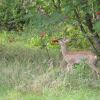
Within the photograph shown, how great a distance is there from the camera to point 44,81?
899 centimetres

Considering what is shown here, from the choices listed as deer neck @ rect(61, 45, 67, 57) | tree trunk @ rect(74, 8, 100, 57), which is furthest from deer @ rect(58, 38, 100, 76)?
tree trunk @ rect(74, 8, 100, 57)

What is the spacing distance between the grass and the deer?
15 centimetres

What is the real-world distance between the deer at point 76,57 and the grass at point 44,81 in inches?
5.8

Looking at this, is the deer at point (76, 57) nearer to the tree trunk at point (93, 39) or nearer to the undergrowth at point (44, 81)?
the undergrowth at point (44, 81)

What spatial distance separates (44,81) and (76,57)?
1454mm

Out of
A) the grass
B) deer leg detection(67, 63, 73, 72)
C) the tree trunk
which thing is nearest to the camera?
the grass

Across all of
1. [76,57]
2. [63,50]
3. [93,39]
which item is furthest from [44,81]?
[93,39]

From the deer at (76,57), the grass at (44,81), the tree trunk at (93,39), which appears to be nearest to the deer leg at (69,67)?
the deer at (76,57)

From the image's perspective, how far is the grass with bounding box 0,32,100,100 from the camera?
27.3 ft

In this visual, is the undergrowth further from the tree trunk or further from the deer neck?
the tree trunk

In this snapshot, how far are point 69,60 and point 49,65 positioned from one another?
50 centimetres

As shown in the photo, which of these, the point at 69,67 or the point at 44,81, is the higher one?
the point at 69,67

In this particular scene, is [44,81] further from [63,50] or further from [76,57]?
[63,50]

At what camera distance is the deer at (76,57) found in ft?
32.4
